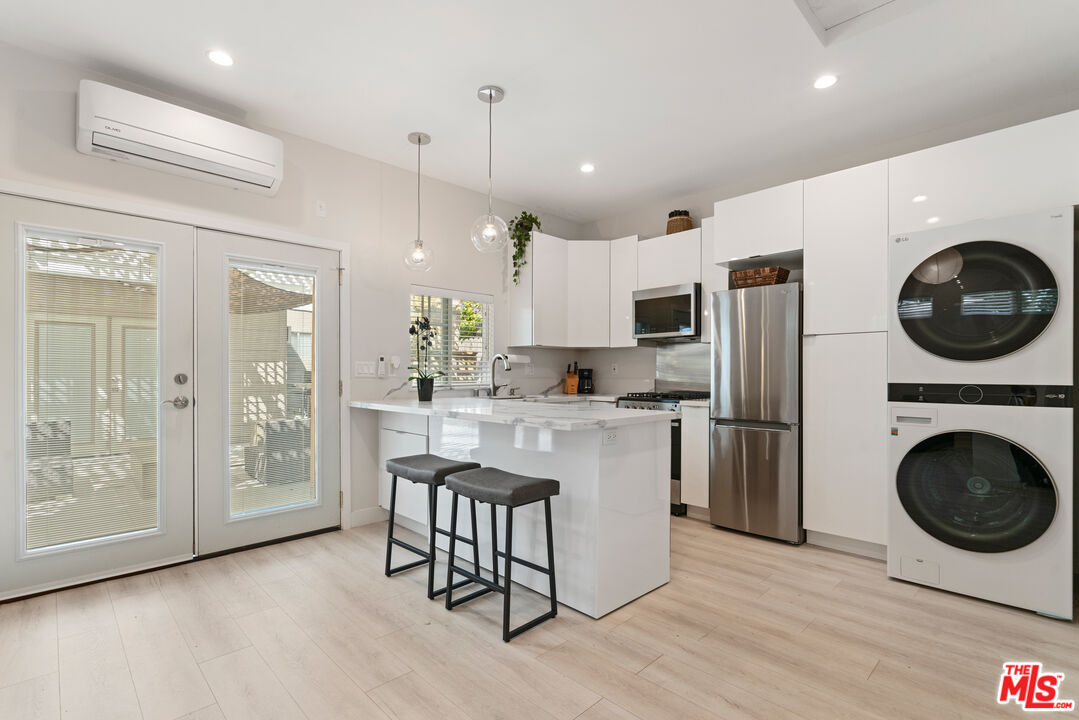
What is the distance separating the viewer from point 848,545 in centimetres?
311

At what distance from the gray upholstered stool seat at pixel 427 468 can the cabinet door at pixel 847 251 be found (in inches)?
90.7

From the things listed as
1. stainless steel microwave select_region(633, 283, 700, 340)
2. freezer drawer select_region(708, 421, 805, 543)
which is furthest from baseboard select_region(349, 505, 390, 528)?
stainless steel microwave select_region(633, 283, 700, 340)

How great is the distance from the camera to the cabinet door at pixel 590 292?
475cm

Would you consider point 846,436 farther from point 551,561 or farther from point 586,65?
point 586,65

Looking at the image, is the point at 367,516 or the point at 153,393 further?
the point at 367,516

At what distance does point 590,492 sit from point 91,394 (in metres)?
2.55

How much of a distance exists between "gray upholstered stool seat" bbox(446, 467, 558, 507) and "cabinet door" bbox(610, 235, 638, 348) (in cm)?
260

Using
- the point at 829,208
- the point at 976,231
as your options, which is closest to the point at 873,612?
the point at 976,231

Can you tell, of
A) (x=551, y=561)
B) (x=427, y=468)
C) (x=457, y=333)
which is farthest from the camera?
(x=457, y=333)

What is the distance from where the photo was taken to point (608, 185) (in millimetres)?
4285

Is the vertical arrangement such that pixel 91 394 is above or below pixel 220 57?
below

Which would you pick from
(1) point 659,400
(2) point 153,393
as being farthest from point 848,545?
(2) point 153,393

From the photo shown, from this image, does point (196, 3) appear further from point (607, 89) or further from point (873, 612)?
point (873, 612)

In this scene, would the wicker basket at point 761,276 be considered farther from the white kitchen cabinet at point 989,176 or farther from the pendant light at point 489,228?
the pendant light at point 489,228
